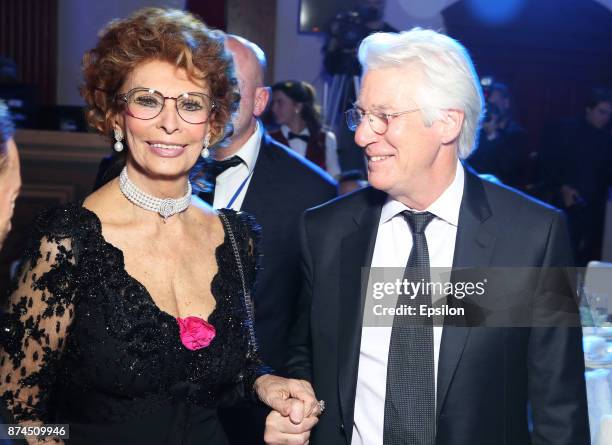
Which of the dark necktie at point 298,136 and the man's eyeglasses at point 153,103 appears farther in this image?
the dark necktie at point 298,136

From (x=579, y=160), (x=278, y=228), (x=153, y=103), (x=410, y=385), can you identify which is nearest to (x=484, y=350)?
(x=410, y=385)

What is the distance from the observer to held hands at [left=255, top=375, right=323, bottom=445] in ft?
6.89

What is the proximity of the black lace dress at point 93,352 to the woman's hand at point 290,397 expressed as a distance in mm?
139

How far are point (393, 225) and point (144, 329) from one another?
2.44 ft

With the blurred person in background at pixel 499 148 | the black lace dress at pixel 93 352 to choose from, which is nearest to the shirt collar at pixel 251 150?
the black lace dress at pixel 93 352

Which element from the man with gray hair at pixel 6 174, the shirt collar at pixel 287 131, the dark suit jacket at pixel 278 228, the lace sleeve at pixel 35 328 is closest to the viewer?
the man with gray hair at pixel 6 174

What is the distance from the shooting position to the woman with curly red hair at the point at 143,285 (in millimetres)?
1979

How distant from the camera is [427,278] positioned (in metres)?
2.18

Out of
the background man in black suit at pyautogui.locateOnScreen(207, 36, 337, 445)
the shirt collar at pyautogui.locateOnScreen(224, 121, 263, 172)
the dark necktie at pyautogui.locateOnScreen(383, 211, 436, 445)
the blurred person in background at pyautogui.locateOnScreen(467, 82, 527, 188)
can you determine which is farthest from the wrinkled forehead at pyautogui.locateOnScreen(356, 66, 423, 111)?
the blurred person in background at pyautogui.locateOnScreen(467, 82, 527, 188)

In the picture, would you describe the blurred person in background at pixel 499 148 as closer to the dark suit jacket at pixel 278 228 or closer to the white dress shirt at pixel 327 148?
the white dress shirt at pixel 327 148

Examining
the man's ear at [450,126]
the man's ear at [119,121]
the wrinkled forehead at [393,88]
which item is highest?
the wrinkled forehead at [393,88]

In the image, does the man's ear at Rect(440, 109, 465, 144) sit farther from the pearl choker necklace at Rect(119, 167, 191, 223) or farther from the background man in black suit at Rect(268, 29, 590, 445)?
the pearl choker necklace at Rect(119, 167, 191, 223)

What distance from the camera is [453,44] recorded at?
2271 mm

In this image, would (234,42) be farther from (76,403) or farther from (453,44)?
(76,403)
